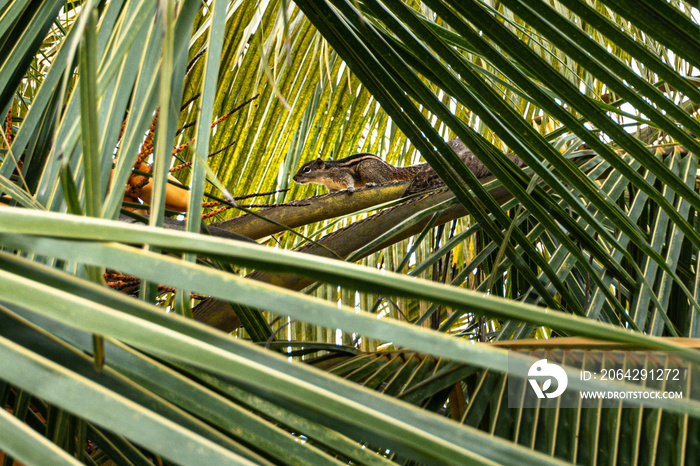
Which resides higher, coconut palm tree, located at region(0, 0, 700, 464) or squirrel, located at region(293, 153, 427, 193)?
squirrel, located at region(293, 153, 427, 193)

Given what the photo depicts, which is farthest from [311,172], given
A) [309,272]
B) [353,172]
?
[309,272]

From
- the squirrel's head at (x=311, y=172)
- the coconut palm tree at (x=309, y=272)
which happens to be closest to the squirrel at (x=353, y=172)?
the squirrel's head at (x=311, y=172)

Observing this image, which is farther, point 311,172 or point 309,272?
point 311,172

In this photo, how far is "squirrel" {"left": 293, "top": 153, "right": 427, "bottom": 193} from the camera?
3240 millimetres

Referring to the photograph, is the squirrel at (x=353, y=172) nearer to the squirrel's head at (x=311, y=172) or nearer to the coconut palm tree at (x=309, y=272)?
the squirrel's head at (x=311, y=172)

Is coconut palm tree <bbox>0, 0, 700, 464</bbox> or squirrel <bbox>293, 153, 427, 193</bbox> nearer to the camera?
coconut palm tree <bbox>0, 0, 700, 464</bbox>

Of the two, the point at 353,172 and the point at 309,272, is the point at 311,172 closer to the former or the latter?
the point at 353,172

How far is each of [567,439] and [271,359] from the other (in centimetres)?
50

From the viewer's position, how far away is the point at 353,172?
11.5ft

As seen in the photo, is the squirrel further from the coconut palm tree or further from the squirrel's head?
the coconut palm tree

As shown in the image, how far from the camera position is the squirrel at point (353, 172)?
3240mm

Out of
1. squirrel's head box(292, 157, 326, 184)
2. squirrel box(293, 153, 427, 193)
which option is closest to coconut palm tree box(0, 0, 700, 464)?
squirrel box(293, 153, 427, 193)

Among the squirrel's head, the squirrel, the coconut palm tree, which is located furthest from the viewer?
the squirrel's head

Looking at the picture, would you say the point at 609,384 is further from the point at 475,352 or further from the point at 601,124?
the point at 601,124
